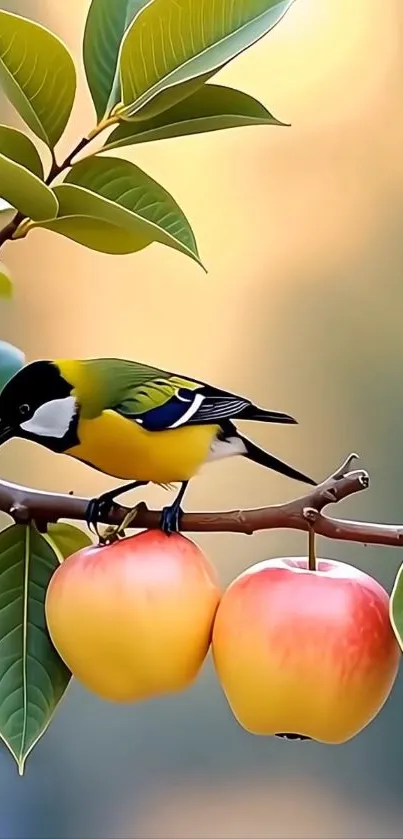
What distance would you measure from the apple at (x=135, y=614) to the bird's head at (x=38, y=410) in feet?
0.19

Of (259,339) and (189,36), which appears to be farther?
(259,339)

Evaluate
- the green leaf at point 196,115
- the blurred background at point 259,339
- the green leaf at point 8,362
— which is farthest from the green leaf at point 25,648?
the blurred background at point 259,339

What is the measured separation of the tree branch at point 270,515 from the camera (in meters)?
0.36

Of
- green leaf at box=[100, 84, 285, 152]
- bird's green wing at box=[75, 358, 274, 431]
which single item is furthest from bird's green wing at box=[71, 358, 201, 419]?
green leaf at box=[100, 84, 285, 152]

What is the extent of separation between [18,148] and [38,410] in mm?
124

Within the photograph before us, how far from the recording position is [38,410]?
39 cm

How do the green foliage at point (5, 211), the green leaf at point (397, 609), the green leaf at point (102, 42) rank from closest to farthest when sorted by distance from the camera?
the green leaf at point (397, 609), the green leaf at point (102, 42), the green foliage at point (5, 211)

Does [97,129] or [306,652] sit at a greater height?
[97,129]

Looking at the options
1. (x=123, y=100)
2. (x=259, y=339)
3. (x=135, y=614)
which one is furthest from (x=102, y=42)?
(x=259, y=339)

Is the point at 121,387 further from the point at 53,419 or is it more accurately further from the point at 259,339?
the point at 259,339

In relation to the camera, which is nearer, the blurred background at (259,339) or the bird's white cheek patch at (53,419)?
the bird's white cheek patch at (53,419)

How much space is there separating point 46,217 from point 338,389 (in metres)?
0.44

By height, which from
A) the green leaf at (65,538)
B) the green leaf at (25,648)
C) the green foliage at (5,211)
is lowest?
the green leaf at (25,648)

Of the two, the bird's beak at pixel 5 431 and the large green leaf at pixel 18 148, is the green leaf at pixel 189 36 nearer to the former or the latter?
the large green leaf at pixel 18 148
